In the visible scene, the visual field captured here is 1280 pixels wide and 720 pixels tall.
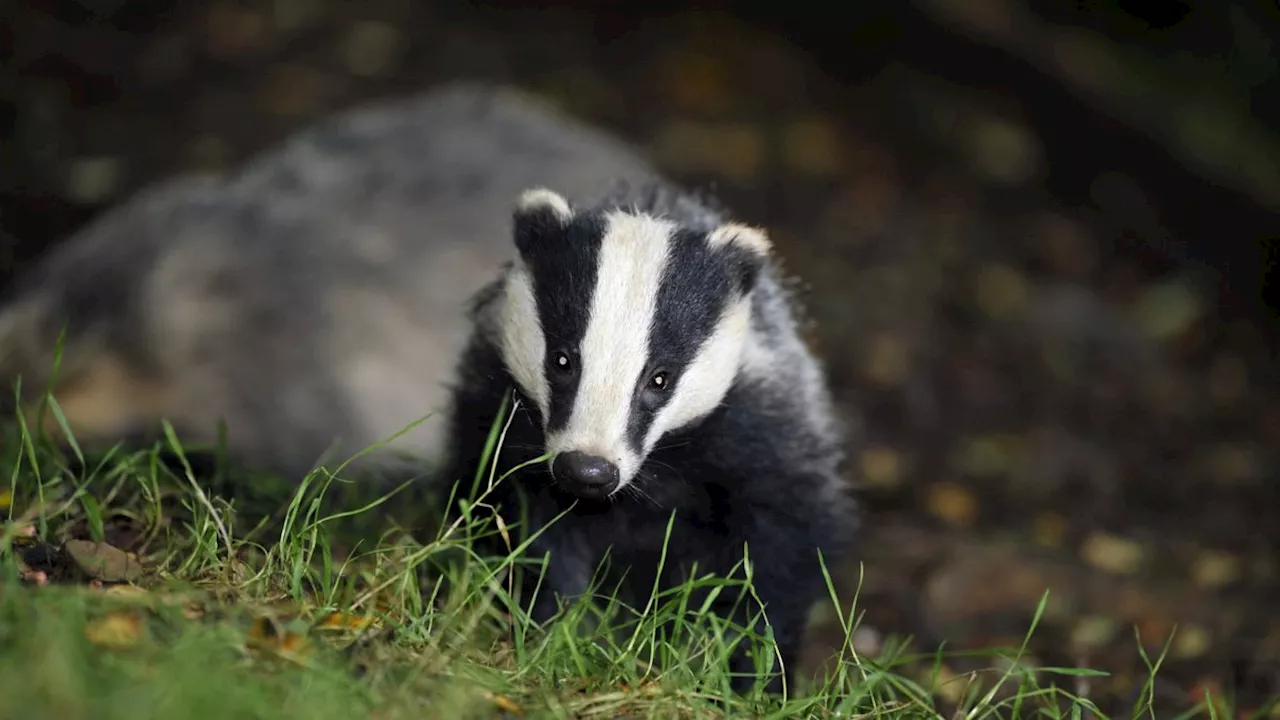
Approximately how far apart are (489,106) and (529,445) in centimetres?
338

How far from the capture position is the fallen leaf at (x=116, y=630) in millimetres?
2314

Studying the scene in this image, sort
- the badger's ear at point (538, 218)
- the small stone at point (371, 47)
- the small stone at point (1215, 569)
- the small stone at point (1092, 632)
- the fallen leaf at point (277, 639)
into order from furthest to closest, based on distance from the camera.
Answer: the small stone at point (371, 47)
the small stone at point (1215, 569)
the small stone at point (1092, 632)
the badger's ear at point (538, 218)
the fallen leaf at point (277, 639)

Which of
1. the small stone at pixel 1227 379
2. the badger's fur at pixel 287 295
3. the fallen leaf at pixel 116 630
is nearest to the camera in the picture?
the fallen leaf at pixel 116 630

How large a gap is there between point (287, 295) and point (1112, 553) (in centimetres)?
326

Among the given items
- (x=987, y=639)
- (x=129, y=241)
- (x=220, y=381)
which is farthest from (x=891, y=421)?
(x=129, y=241)

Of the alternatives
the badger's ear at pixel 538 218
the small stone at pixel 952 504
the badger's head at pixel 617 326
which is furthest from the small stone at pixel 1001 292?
the badger's ear at pixel 538 218

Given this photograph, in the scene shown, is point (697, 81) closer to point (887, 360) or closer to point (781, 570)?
point (887, 360)

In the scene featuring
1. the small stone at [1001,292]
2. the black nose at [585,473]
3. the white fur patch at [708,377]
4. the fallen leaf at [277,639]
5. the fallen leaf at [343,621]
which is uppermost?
the white fur patch at [708,377]

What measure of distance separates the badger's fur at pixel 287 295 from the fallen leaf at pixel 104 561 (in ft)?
5.48

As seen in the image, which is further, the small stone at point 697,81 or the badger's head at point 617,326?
the small stone at point 697,81

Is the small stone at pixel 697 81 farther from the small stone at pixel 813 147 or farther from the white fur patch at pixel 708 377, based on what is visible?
the white fur patch at pixel 708 377

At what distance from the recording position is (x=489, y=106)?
6.32 m

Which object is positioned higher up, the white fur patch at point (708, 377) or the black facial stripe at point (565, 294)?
the black facial stripe at point (565, 294)

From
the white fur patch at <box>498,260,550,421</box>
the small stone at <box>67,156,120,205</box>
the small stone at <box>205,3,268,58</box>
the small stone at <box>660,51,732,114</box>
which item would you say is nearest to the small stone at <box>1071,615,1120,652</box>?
the white fur patch at <box>498,260,550,421</box>
